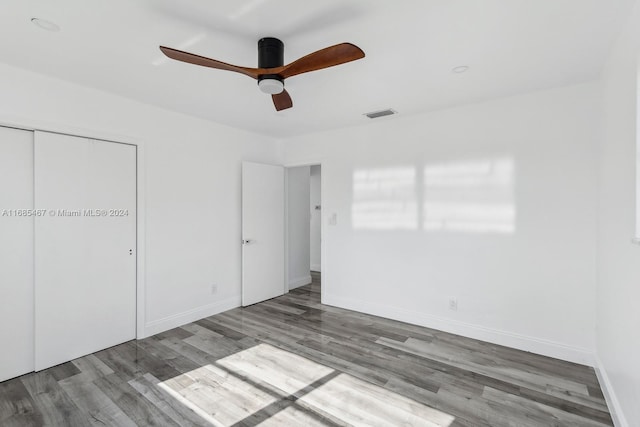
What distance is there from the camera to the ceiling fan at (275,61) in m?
1.67

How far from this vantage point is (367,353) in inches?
114

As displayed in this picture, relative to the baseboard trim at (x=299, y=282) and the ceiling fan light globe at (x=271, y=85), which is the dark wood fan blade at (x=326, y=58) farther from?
the baseboard trim at (x=299, y=282)

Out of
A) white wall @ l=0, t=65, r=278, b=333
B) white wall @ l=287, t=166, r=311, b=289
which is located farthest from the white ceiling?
white wall @ l=287, t=166, r=311, b=289

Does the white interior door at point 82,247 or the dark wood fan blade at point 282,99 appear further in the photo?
the white interior door at point 82,247

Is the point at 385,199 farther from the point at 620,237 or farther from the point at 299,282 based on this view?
the point at 299,282

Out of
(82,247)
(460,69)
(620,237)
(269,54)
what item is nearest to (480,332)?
(620,237)

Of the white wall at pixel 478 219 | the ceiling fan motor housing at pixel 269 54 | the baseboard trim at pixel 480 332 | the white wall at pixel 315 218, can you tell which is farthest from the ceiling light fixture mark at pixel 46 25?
the white wall at pixel 315 218

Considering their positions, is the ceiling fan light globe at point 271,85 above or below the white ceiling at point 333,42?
below

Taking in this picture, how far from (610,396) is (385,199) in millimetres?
2573

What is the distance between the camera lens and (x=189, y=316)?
3684mm

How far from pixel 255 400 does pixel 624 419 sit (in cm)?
232

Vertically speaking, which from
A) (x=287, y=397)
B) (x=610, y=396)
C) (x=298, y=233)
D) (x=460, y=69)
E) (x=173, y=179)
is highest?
(x=460, y=69)

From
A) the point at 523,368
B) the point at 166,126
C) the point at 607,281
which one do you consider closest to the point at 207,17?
the point at 166,126

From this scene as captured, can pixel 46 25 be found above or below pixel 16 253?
above
